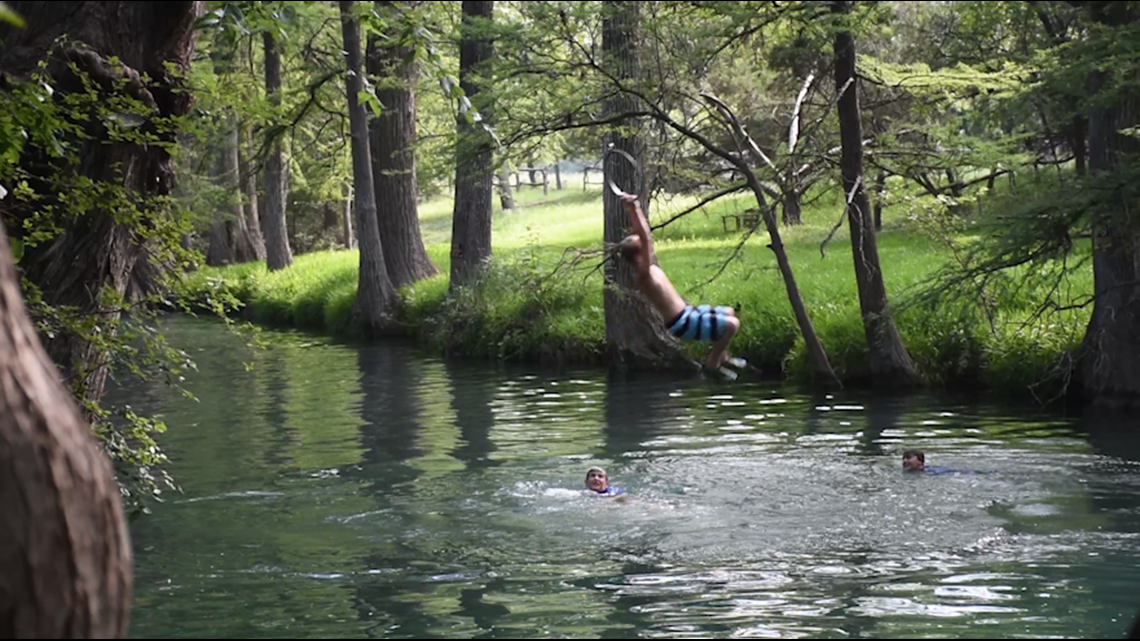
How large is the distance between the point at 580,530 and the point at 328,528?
2485mm

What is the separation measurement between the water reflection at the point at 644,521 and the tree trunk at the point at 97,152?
246 cm

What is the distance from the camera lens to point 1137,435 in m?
17.2

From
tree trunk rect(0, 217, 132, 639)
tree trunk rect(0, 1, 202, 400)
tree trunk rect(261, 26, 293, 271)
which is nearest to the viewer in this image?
tree trunk rect(0, 217, 132, 639)

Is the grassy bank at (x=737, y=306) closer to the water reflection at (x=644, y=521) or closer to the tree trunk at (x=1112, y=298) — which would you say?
the tree trunk at (x=1112, y=298)

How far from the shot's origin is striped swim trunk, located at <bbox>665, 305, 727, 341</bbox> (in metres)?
11.2

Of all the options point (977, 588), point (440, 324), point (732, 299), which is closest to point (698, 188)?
point (732, 299)

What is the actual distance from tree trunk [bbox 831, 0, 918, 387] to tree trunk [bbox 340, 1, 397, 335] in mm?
12342

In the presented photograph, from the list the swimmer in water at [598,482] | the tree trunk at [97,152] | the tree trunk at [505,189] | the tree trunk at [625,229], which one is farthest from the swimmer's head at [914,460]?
the tree trunk at [505,189]

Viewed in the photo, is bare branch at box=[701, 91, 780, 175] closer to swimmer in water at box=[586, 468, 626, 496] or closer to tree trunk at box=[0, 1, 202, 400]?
swimmer in water at box=[586, 468, 626, 496]

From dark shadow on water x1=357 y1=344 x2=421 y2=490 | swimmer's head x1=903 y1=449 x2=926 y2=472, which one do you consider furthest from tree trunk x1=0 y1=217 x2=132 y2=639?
swimmer's head x1=903 y1=449 x2=926 y2=472

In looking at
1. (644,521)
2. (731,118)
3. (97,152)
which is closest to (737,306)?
(644,521)

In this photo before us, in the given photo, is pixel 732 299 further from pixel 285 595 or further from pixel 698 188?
pixel 285 595

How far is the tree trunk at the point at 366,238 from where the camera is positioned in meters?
31.5

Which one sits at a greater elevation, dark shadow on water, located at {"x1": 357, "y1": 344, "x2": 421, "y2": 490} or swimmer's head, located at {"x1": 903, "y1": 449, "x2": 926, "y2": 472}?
swimmer's head, located at {"x1": 903, "y1": 449, "x2": 926, "y2": 472}
